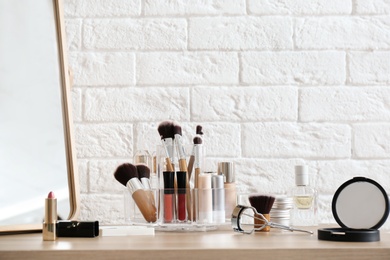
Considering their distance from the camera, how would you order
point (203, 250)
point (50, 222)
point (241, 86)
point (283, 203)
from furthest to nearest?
point (241, 86) → point (283, 203) → point (50, 222) → point (203, 250)

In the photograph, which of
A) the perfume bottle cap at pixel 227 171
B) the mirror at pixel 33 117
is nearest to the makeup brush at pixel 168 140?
the perfume bottle cap at pixel 227 171

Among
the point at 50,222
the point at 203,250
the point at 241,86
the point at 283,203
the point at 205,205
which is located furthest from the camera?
the point at 241,86

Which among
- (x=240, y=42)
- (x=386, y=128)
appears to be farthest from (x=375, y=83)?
(x=240, y=42)

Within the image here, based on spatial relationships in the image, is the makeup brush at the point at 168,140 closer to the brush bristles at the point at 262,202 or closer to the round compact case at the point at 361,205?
the brush bristles at the point at 262,202

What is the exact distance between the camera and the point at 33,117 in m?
1.46

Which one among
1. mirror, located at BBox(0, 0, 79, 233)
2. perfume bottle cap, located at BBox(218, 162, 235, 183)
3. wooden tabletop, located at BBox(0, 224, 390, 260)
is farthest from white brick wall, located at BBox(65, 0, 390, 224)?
wooden tabletop, located at BBox(0, 224, 390, 260)

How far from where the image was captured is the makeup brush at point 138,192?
4.45 feet

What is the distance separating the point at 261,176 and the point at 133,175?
0.44 meters

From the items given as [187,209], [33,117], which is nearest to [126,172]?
[187,209]

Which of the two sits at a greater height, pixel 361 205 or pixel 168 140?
pixel 168 140

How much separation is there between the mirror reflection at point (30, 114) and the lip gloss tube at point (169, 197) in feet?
0.95

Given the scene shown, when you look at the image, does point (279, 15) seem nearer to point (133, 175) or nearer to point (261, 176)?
point (261, 176)

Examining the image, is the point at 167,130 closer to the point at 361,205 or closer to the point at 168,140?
the point at 168,140

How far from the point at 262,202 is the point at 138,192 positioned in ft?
0.86
